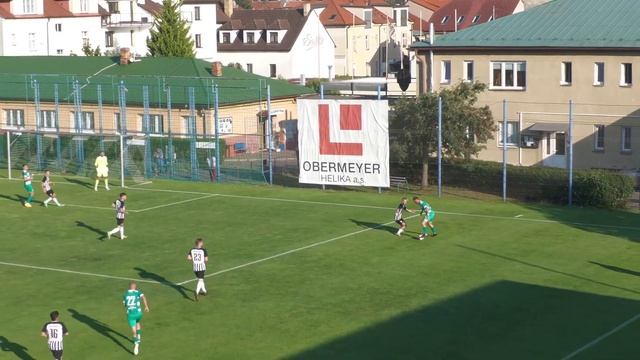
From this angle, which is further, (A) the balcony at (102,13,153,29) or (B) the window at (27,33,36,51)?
(A) the balcony at (102,13,153,29)

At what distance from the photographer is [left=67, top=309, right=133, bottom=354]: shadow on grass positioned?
86.3 ft

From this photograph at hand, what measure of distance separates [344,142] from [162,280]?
17119 mm

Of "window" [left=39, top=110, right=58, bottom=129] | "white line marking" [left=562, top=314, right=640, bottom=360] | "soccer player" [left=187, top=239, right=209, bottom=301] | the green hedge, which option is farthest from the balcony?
"white line marking" [left=562, top=314, right=640, bottom=360]

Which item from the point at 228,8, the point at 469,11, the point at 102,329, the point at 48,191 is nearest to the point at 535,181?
the point at 48,191

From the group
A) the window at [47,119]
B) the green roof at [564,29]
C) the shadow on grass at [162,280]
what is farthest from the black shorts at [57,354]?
the window at [47,119]

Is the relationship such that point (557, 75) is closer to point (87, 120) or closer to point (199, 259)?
point (87, 120)

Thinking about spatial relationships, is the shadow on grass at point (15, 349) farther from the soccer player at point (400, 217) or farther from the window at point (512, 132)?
the window at point (512, 132)

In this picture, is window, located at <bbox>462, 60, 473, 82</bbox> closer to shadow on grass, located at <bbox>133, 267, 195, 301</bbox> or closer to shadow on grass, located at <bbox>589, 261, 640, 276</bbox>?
shadow on grass, located at <bbox>589, 261, 640, 276</bbox>

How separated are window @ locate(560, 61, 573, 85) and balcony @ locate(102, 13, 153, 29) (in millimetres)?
49337

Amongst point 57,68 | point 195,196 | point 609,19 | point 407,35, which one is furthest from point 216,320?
point 407,35

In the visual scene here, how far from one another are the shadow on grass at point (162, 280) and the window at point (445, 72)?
30.7 m

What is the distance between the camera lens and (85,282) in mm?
32406

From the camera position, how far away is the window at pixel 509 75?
58.3 metres

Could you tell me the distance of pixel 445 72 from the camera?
60969mm
